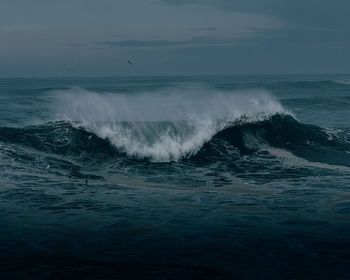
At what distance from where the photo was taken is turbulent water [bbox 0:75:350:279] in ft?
36.7

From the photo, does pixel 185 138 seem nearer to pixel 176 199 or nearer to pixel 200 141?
pixel 200 141

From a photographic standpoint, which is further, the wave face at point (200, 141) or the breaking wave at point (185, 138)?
the breaking wave at point (185, 138)

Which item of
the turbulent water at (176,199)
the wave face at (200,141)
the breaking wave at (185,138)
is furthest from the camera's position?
the breaking wave at (185,138)

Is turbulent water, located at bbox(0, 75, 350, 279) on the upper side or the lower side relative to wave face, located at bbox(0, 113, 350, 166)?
lower

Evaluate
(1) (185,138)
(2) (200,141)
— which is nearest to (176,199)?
(2) (200,141)

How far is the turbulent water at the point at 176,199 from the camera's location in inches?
440

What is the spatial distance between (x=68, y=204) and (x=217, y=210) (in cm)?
497

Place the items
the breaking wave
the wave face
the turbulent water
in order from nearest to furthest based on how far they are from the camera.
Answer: the turbulent water < the wave face < the breaking wave

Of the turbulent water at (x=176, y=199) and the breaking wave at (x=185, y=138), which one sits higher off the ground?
the breaking wave at (x=185, y=138)

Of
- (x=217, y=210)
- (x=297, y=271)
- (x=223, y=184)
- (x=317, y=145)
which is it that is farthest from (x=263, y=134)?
(x=297, y=271)

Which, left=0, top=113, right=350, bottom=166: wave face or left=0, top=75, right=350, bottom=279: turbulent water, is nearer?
left=0, top=75, right=350, bottom=279: turbulent water

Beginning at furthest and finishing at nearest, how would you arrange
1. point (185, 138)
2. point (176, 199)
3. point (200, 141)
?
1. point (185, 138)
2. point (200, 141)
3. point (176, 199)

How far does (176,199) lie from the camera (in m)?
16.8

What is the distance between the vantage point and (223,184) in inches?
758
